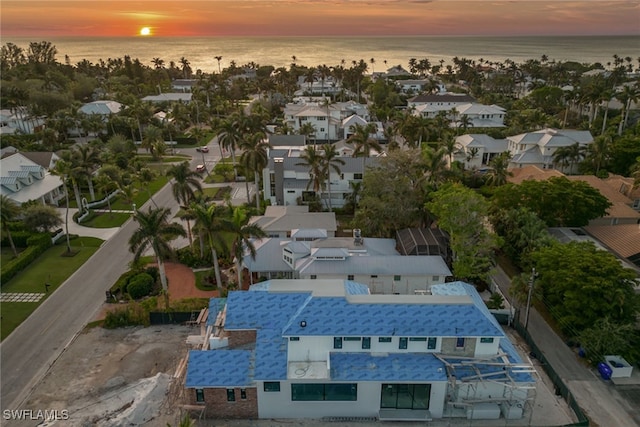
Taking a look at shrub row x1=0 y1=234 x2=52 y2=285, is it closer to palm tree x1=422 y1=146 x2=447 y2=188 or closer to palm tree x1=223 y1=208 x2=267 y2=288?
palm tree x1=223 y1=208 x2=267 y2=288

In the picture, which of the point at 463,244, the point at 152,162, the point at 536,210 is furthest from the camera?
the point at 152,162

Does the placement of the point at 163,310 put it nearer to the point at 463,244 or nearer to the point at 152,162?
the point at 463,244

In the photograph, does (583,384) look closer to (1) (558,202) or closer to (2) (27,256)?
(1) (558,202)

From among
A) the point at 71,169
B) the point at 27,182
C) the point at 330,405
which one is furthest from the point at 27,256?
the point at 330,405

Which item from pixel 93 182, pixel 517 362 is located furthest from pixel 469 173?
pixel 93 182

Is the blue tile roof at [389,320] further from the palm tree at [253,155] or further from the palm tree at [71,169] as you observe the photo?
the palm tree at [71,169]

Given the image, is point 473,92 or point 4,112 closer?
point 4,112

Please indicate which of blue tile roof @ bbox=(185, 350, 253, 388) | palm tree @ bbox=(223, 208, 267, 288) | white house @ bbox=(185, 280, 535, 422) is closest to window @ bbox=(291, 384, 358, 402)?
white house @ bbox=(185, 280, 535, 422)

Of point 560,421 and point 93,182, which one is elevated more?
point 93,182
